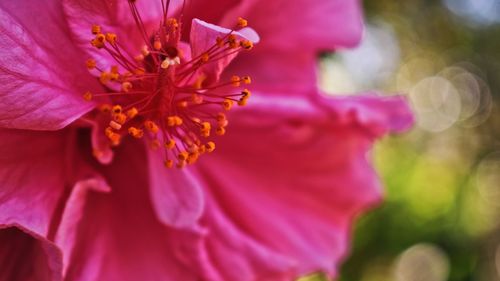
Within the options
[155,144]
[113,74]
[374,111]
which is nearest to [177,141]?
[155,144]

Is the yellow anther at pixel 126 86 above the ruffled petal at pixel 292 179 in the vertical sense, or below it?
above

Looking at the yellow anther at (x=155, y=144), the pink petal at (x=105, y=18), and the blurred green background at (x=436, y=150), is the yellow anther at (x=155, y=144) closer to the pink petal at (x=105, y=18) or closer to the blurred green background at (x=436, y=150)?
the pink petal at (x=105, y=18)

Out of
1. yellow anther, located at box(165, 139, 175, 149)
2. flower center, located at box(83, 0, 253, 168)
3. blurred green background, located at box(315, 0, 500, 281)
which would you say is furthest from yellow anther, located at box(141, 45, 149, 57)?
blurred green background, located at box(315, 0, 500, 281)

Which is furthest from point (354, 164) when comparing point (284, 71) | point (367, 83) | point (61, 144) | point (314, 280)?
point (367, 83)

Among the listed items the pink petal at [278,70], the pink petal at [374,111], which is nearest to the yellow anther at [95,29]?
the pink petal at [278,70]

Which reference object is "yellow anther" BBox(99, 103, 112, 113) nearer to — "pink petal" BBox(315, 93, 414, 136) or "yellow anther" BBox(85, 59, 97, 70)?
"yellow anther" BBox(85, 59, 97, 70)

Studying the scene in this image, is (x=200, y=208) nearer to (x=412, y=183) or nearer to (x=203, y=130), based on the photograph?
(x=203, y=130)

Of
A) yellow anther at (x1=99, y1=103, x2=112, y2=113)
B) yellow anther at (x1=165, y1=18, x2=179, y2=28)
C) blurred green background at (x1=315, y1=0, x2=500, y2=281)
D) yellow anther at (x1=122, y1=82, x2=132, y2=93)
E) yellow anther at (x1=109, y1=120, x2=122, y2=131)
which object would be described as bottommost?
blurred green background at (x1=315, y1=0, x2=500, y2=281)
